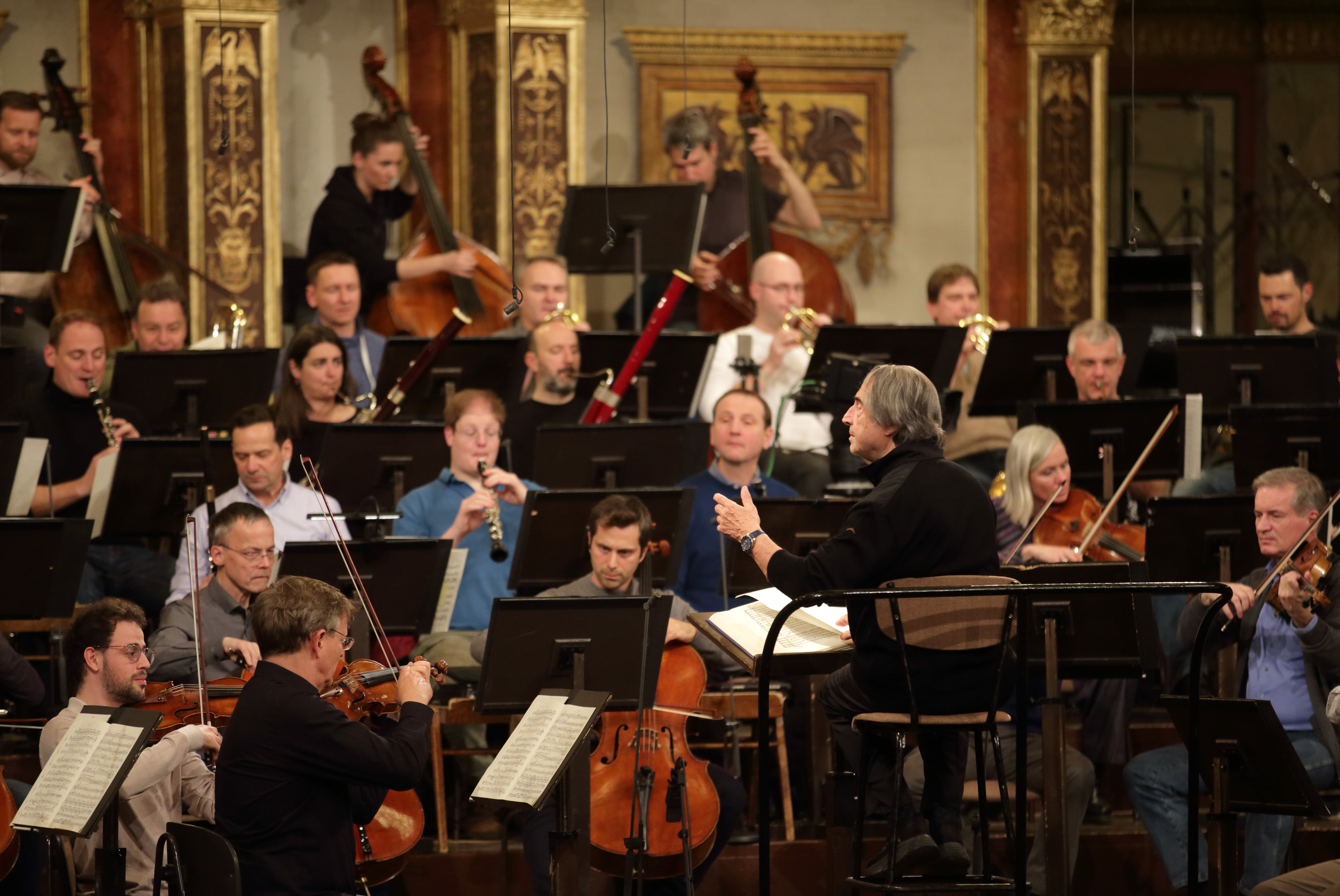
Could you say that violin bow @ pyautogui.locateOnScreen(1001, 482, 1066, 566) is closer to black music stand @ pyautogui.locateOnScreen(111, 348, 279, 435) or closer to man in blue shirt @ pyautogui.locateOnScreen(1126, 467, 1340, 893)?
man in blue shirt @ pyautogui.locateOnScreen(1126, 467, 1340, 893)

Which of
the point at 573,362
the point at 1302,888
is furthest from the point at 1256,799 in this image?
the point at 573,362

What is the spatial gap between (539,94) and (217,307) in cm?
175

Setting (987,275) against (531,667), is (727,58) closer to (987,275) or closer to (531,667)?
(987,275)

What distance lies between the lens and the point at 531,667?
436cm

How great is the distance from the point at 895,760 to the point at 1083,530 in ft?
5.66

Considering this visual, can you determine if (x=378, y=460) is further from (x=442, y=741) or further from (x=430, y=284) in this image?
(x=430, y=284)

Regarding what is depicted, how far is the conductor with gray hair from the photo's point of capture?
391 cm

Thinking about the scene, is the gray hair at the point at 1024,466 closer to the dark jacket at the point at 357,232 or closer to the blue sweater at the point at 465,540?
the blue sweater at the point at 465,540

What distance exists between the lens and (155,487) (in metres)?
5.57

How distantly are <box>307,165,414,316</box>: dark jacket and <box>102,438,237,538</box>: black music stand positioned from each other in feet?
6.88

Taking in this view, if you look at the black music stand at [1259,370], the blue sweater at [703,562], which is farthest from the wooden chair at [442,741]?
the black music stand at [1259,370]

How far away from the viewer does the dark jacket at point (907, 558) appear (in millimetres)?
3906

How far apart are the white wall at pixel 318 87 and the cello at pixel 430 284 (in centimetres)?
78

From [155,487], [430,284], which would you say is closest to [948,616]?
[155,487]
